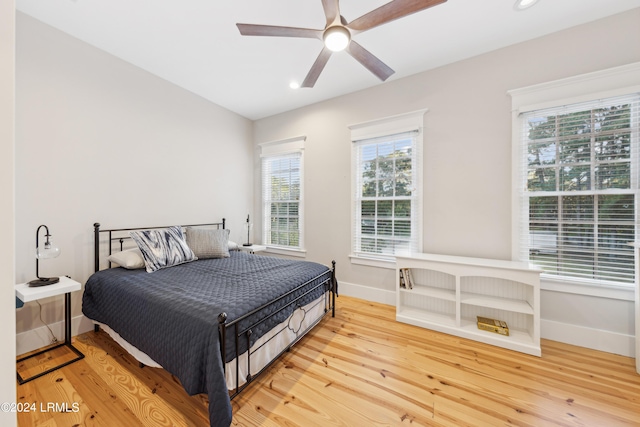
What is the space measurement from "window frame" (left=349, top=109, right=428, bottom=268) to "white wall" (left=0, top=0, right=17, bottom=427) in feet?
10.2

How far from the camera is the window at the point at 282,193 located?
4068 mm

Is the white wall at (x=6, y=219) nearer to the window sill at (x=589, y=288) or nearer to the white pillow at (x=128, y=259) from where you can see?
the white pillow at (x=128, y=259)

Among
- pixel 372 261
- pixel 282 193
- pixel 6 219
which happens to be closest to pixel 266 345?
pixel 6 219

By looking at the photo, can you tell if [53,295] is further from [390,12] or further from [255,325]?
[390,12]

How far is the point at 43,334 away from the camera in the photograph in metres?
2.25

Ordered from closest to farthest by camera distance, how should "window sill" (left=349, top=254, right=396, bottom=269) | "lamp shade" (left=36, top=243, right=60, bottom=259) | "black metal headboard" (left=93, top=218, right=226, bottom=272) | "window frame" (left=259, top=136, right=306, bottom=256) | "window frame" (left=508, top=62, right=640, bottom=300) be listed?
"lamp shade" (left=36, top=243, right=60, bottom=259), "window frame" (left=508, top=62, right=640, bottom=300), "black metal headboard" (left=93, top=218, right=226, bottom=272), "window sill" (left=349, top=254, right=396, bottom=269), "window frame" (left=259, top=136, right=306, bottom=256)

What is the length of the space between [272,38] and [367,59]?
3.41 feet

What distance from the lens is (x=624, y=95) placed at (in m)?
2.09

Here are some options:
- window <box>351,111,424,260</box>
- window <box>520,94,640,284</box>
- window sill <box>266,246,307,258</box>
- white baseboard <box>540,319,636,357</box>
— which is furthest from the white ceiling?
white baseboard <box>540,319,636,357</box>

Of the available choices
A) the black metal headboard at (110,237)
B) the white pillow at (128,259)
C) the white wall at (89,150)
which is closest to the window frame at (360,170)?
the white wall at (89,150)

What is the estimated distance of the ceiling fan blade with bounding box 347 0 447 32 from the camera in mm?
1561

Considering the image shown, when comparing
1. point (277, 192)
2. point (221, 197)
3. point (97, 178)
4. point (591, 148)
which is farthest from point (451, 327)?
point (97, 178)

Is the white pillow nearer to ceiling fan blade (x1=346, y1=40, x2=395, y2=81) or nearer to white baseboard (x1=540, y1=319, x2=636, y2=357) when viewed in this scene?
ceiling fan blade (x1=346, y1=40, x2=395, y2=81)

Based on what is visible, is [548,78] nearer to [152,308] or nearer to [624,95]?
[624,95]
